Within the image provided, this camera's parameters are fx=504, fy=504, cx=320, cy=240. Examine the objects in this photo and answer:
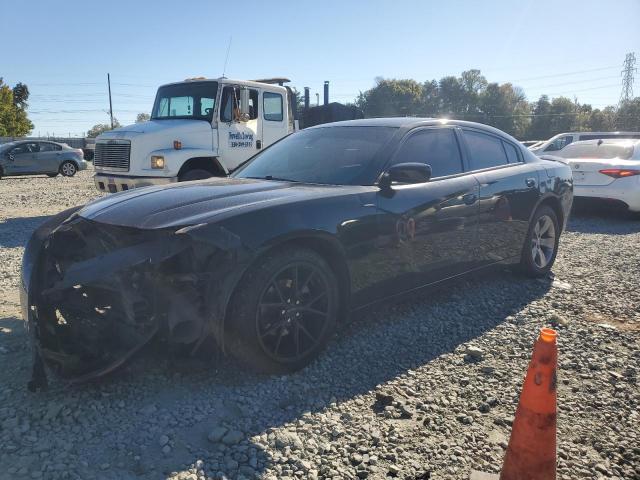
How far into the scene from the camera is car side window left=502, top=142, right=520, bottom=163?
494 centimetres

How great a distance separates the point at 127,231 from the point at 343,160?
5.60ft

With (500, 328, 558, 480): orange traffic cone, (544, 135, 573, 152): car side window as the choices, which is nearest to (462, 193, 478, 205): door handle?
(500, 328, 558, 480): orange traffic cone

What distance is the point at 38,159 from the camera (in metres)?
18.5

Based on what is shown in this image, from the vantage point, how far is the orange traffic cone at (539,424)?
204 cm

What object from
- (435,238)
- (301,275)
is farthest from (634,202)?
(301,275)

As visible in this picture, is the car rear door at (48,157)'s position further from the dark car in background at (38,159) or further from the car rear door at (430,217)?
the car rear door at (430,217)

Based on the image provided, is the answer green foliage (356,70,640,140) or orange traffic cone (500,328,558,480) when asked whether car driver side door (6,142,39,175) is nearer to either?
orange traffic cone (500,328,558,480)

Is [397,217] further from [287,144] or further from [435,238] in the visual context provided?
[287,144]

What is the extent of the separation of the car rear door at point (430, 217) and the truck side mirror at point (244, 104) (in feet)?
17.6

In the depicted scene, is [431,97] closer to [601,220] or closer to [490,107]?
[490,107]

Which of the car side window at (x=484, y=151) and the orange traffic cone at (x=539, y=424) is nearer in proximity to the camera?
the orange traffic cone at (x=539, y=424)

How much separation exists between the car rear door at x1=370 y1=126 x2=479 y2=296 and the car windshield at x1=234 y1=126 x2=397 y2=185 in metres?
→ 0.20

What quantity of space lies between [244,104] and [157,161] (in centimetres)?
192

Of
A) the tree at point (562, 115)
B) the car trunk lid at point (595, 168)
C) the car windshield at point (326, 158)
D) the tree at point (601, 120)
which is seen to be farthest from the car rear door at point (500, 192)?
the tree at point (562, 115)
